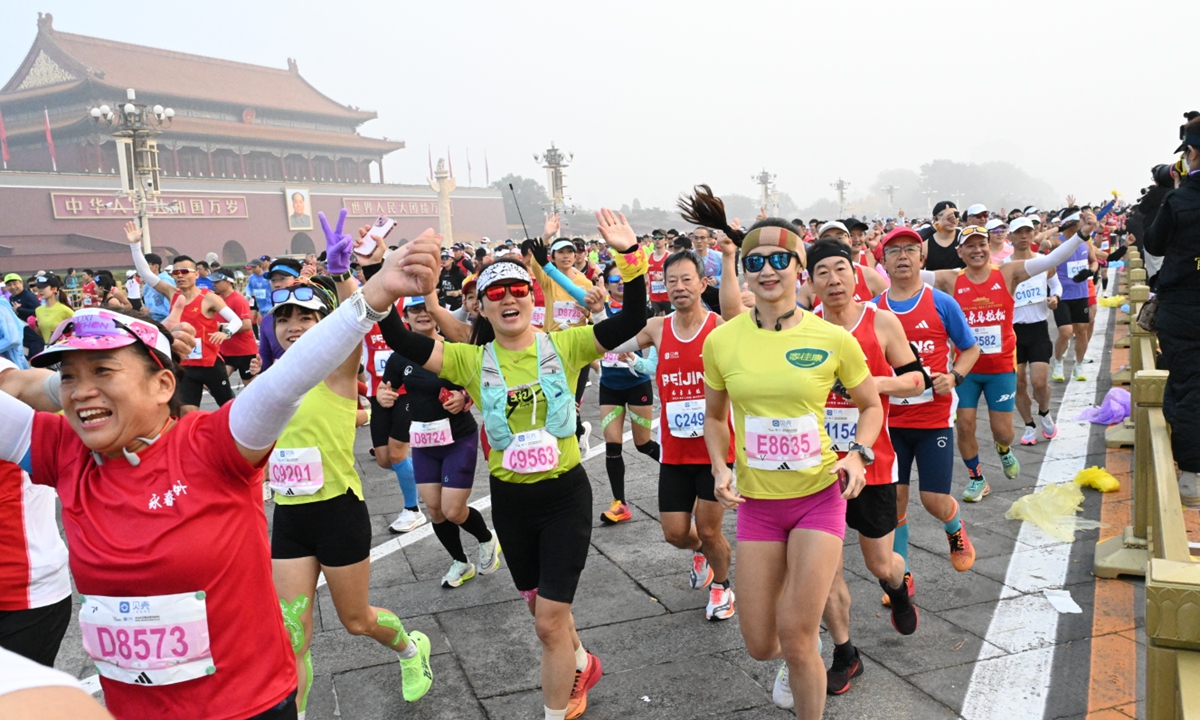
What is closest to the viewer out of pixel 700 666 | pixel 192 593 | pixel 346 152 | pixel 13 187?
pixel 192 593

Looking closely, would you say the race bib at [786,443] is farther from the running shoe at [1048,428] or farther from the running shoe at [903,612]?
the running shoe at [1048,428]

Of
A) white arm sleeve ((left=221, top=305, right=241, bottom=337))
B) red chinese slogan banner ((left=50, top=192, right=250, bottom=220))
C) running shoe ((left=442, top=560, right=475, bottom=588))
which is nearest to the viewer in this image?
running shoe ((left=442, top=560, right=475, bottom=588))

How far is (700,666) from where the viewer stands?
13.7 ft

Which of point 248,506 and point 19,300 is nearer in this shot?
point 248,506

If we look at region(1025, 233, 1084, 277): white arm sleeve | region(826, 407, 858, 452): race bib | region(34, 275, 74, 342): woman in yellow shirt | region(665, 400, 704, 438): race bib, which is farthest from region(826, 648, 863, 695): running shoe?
region(34, 275, 74, 342): woman in yellow shirt

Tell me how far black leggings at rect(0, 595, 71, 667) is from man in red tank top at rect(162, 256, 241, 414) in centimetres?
578

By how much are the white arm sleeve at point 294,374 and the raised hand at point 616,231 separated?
5.92 feet

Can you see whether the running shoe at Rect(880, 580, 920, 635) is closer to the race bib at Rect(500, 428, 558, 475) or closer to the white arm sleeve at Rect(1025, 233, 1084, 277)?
the race bib at Rect(500, 428, 558, 475)

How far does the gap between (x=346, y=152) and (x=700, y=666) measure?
6867 cm

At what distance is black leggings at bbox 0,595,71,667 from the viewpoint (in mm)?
2801

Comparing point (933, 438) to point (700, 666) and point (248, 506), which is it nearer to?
point (700, 666)

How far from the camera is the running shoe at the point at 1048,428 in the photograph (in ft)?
27.2

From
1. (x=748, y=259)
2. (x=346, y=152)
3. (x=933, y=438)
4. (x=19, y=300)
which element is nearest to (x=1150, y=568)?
(x=748, y=259)

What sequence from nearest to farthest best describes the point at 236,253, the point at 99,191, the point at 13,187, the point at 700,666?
the point at 700,666
the point at 13,187
the point at 99,191
the point at 236,253
